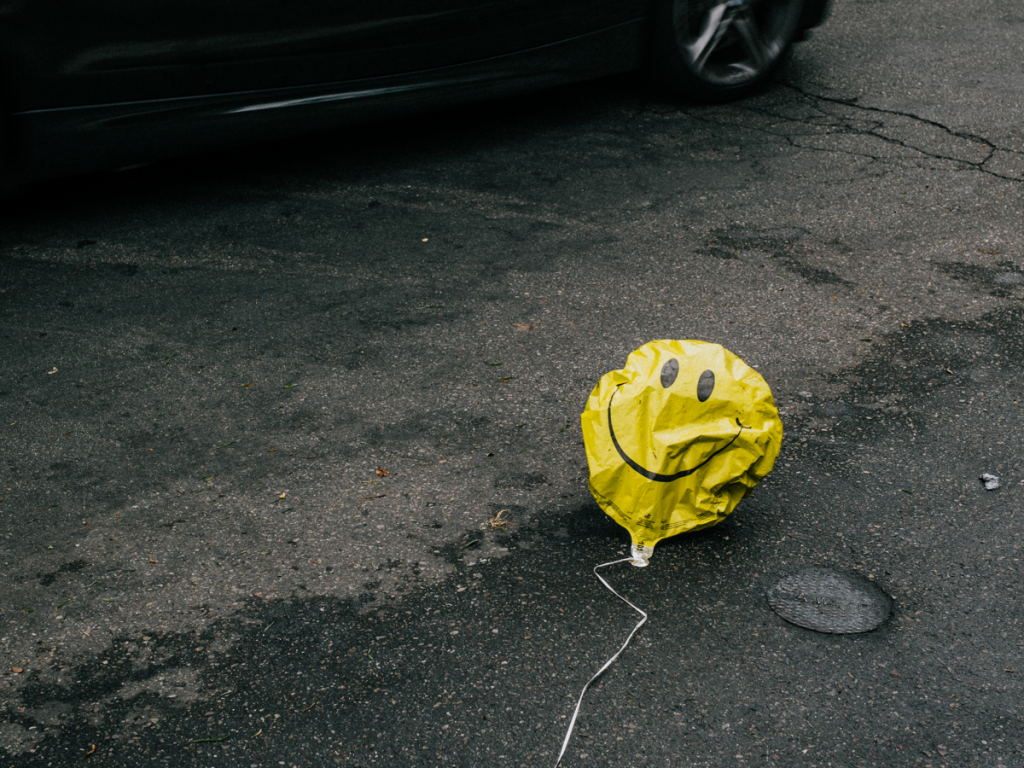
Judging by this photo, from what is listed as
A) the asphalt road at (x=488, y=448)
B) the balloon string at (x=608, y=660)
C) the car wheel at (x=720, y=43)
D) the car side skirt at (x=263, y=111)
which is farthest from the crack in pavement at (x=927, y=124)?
the balloon string at (x=608, y=660)

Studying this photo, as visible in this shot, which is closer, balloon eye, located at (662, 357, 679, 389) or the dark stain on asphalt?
balloon eye, located at (662, 357, 679, 389)

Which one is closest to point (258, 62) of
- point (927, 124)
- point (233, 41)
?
point (233, 41)

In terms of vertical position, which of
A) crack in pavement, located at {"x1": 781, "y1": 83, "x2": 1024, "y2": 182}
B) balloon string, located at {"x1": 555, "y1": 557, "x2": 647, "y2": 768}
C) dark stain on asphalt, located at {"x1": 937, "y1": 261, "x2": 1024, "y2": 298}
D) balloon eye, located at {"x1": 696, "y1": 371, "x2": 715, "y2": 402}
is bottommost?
balloon string, located at {"x1": 555, "y1": 557, "x2": 647, "y2": 768}

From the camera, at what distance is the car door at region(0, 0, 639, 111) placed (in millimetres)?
3807

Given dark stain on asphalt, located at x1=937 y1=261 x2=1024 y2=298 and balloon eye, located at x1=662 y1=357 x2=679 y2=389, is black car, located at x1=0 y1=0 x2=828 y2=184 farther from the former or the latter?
balloon eye, located at x1=662 y1=357 x2=679 y2=389

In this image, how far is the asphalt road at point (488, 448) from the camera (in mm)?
2125

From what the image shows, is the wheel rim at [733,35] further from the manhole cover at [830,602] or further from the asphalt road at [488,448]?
the manhole cover at [830,602]

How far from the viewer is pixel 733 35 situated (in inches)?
221

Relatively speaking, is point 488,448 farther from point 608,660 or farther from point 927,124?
point 927,124

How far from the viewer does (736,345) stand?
3.53m

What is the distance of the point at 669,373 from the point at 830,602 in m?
0.68

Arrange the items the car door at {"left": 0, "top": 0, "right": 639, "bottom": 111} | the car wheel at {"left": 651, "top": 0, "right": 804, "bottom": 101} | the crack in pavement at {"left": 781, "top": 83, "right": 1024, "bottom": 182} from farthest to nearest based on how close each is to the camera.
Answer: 1. the car wheel at {"left": 651, "top": 0, "right": 804, "bottom": 101}
2. the crack in pavement at {"left": 781, "top": 83, "right": 1024, "bottom": 182}
3. the car door at {"left": 0, "top": 0, "right": 639, "bottom": 111}

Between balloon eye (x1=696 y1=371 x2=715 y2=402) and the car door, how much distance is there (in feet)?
8.89

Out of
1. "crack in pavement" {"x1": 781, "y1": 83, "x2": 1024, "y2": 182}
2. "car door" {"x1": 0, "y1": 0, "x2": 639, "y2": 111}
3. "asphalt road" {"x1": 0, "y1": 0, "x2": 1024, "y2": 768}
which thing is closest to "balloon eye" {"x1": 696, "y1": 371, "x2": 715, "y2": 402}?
"asphalt road" {"x1": 0, "y1": 0, "x2": 1024, "y2": 768}
